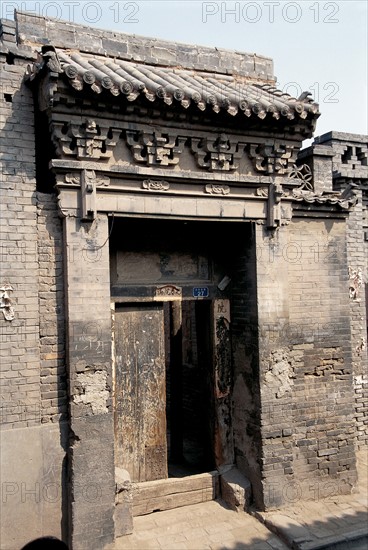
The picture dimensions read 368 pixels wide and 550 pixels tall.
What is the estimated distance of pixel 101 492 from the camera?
5.69 metres

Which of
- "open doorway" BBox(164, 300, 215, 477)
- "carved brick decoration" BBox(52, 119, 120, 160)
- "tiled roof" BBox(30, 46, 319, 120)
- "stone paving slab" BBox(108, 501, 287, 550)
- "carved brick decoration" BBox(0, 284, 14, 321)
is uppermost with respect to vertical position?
"tiled roof" BBox(30, 46, 319, 120)

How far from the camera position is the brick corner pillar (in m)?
5.61

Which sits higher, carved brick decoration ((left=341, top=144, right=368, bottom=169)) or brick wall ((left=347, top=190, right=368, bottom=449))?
carved brick decoration ((left=341, top=144, right=368, bottom=169))

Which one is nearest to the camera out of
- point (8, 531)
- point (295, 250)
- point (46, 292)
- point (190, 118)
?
point (8, 531)

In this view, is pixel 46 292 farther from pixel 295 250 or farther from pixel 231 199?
pixel 295 250

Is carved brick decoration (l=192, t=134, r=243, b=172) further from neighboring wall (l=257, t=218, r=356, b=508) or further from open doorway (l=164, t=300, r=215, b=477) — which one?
open doorway (l=164, t=300, r=215, b=477)

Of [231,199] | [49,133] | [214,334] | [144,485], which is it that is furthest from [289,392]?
[49,133]

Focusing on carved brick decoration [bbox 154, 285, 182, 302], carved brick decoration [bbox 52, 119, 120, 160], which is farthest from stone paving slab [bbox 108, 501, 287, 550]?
carved brick decoration [bbox 52, 119, 120, 160]

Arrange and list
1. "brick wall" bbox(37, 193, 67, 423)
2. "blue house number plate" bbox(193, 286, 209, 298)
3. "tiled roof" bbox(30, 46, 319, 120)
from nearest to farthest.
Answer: "tiled roof" bbox(30, 46, 319, 120)
"brick wall" bbox(37, 193, 67, 423)
"blue house number plate" bbox(193, 286, 209, 298)

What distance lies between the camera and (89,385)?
577 centimetres

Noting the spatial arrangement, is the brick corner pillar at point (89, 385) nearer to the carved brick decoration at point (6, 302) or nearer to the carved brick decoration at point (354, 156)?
the carved brick decoration at point (6, 302)

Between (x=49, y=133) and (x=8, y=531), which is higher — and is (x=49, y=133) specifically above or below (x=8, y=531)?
above

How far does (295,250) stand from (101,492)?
163 inches

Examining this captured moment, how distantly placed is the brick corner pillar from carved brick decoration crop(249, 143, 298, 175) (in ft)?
7.40
